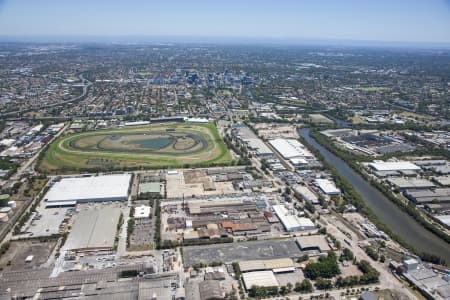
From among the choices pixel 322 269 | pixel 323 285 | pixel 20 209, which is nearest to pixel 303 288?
pixel 323 285

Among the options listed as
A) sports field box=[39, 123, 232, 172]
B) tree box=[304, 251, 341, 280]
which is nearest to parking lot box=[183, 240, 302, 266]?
tree box=[304, 251, 341, 280]

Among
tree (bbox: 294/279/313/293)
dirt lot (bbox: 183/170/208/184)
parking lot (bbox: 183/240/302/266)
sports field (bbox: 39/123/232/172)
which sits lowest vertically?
tree (bbox: 294/279/313/293)

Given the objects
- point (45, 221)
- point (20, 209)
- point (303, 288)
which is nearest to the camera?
point (303, 288)

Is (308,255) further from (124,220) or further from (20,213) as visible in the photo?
(20,213)

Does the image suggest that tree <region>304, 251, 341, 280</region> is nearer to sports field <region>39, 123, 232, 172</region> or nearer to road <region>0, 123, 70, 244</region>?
sports field <region>39, 123, 232, 172</region>

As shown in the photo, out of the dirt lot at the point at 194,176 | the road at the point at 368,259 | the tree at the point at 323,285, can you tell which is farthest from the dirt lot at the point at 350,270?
the dirt lot at the point at 194,176

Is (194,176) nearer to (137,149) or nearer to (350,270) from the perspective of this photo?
(137,149)

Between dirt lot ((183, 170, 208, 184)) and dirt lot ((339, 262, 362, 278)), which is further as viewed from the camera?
dirt lot ((183, 170, 208, 184))
